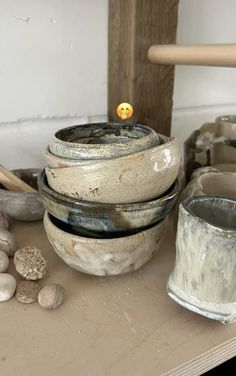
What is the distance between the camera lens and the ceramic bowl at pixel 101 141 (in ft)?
1.06

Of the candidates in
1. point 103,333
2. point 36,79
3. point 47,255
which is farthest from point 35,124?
point 103,333

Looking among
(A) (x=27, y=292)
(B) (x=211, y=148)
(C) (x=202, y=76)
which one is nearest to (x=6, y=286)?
(A) (x=27, y=292)

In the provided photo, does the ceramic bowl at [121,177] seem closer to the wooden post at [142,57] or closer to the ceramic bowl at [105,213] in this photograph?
the ceramic bowl at [105,213]

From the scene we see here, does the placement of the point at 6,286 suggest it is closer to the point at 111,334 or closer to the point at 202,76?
the point at 111,334

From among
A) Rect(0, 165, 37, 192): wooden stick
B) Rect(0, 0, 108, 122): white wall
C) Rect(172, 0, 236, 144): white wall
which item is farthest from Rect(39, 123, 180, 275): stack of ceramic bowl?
Rect(172, 0, 236, 144): white wall

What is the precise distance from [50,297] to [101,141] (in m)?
0.16

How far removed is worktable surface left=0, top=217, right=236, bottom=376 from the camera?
10.7 inches

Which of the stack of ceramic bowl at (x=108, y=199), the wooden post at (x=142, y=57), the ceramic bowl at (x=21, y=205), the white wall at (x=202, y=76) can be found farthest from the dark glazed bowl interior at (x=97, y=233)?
the white wall at (x=202, y=76)

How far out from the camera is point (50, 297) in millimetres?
325

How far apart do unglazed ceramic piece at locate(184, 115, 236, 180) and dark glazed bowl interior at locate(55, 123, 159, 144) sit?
134 millimetres

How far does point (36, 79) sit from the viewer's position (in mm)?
546

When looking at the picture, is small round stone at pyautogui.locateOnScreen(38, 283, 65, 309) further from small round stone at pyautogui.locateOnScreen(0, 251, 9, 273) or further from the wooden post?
the wooden post

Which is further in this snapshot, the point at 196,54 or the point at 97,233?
the point at 196,54

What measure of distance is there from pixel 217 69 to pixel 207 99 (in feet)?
0.18
